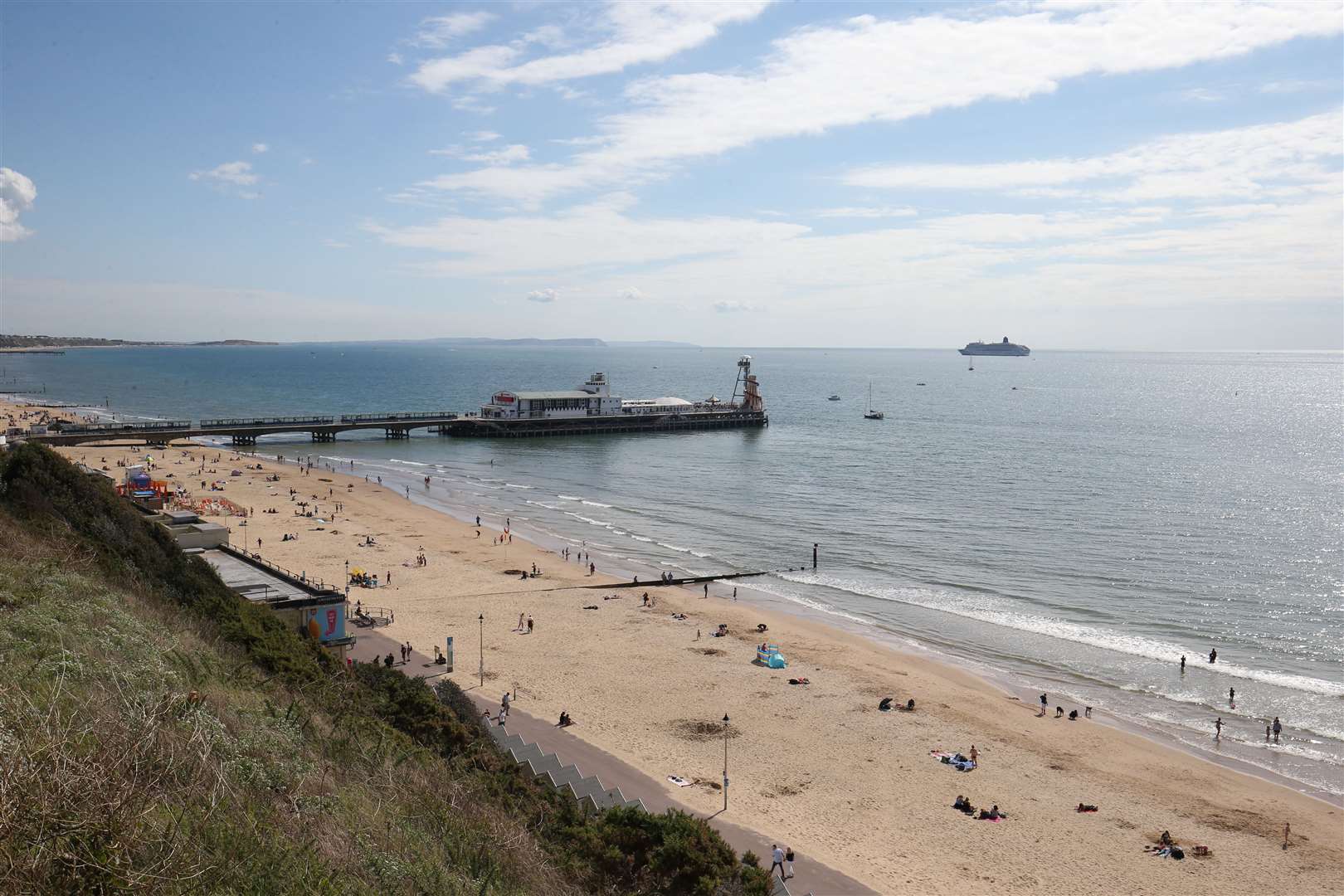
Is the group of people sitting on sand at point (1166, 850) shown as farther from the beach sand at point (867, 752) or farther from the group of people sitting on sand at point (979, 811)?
the group of people sitting on sand at point (979, 811)

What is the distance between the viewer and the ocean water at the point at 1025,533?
102ft

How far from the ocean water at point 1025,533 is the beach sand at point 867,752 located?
3.08m

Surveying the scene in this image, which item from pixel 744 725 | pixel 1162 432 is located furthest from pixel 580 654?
pixel 1162 432

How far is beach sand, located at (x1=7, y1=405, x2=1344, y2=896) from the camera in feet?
63.6

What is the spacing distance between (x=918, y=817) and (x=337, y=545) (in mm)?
35166

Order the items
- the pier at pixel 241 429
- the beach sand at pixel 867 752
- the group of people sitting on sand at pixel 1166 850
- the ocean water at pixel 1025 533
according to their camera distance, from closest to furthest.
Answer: the beach sand at pixel 867 752
the group of people sitting on sand at pixel 1166 850
the ocean water at pixel 1025 533
the pier at pixel 241 429

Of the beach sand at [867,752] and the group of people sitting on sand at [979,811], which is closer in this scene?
the beach sand at [867,752]

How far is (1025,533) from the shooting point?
171ft

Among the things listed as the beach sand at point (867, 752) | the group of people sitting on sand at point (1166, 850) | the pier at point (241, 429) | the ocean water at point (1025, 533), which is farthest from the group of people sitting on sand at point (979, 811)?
the pier at point (241, 429)

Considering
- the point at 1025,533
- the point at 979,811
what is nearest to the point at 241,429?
the point at 1025,533

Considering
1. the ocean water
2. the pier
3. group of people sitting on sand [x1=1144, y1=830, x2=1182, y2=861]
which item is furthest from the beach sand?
the pier

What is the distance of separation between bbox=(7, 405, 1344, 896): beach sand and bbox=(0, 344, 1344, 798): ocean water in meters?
3.08

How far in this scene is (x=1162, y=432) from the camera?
108 metres

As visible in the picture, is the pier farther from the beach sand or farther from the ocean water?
the beach sand
